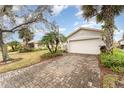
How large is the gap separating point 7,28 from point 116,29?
5.35m

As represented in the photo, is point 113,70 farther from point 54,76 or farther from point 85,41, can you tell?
point 85,41

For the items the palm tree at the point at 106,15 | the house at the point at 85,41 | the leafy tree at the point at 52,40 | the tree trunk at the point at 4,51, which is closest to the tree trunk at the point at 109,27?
the palm tree at the point at 106,15

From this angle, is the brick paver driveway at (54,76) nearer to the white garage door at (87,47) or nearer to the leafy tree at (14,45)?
the leafy tree at (14,45)

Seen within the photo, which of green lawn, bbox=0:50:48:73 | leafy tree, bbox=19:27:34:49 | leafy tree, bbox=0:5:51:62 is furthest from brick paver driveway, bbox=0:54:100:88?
leafy tree, bbox=0:5:51:62

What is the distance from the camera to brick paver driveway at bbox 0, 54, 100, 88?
218 inches

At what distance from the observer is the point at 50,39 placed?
32.3 feet

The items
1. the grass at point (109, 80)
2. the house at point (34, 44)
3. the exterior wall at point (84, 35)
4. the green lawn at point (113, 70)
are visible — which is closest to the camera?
the grass at point (109, 80)

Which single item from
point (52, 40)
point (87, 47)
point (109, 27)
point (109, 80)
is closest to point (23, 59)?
point (52, 40)

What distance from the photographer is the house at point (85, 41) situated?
10164 millimetres

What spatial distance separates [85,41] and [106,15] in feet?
10.6

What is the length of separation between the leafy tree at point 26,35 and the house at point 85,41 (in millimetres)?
3204

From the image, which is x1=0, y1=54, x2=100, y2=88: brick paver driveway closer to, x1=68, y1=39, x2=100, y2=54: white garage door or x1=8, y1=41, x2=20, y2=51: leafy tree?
x1=8, y1=41, x2=20, y2=51: leafy tree

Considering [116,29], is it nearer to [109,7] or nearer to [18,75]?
[109,7]

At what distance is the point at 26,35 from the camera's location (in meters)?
8.23
